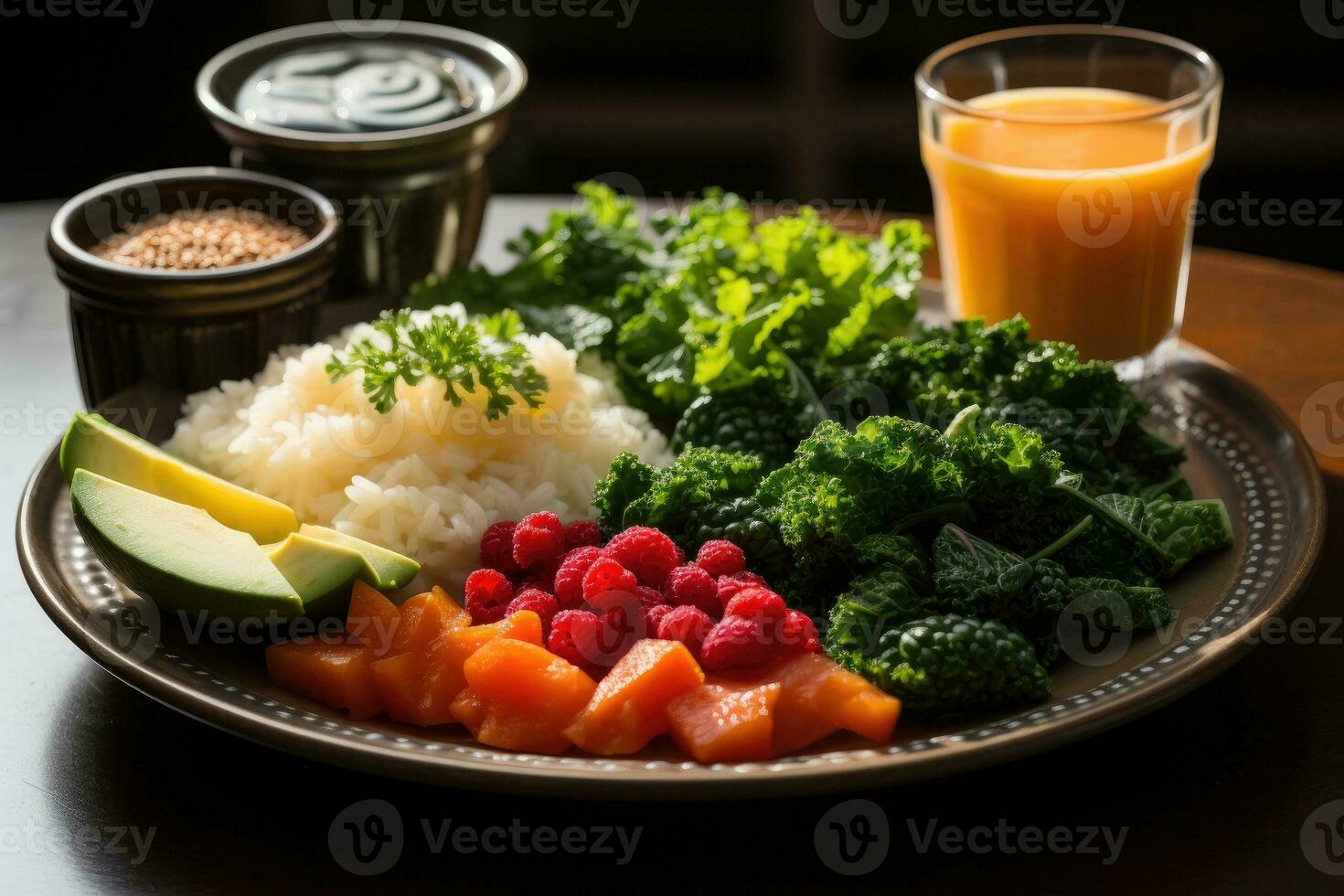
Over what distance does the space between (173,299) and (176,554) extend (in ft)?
2.23

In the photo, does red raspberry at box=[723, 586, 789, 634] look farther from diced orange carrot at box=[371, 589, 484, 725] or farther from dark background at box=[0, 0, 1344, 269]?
dark background at box=[0, 0, 1344, 269]

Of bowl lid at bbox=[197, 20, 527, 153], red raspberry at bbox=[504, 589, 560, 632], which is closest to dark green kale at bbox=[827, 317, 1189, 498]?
red raspberry at bbox=[504, 589, 560, 632]

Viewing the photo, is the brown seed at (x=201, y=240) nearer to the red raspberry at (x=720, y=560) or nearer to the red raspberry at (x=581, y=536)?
the red raspberry at (x=581, y=536)

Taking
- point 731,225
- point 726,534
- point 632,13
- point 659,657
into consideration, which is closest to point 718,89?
point 632,13

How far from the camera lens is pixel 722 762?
1480 millimetres

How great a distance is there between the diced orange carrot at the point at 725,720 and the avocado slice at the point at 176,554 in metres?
0.48

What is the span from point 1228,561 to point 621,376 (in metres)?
1.02

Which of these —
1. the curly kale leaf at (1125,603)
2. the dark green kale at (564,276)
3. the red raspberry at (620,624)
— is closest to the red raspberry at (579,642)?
the red raspberry at (620,624)

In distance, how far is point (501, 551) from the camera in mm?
1873

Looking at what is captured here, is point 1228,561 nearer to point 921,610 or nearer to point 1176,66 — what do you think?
point 921,610

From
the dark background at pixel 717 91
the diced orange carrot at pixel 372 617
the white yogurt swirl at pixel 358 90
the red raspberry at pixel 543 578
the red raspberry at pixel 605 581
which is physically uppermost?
the white yogurt swirl at pixel 358 90

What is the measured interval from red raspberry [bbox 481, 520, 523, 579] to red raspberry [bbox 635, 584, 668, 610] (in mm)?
228

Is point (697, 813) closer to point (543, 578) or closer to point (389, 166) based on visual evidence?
point (543, 578)

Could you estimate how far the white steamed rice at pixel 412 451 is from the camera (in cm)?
194
